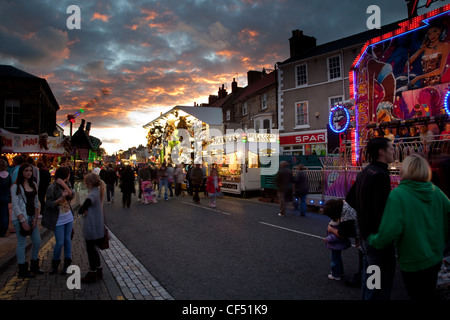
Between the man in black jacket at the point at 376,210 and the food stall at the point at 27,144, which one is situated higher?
the food stall at the point at 27,144

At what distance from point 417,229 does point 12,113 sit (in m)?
28.3

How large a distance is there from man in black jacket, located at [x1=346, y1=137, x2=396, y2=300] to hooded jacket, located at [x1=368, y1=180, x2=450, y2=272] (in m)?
0.27

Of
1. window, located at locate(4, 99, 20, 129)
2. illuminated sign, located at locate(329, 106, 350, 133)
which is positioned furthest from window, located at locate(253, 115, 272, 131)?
window, located at locate(4, 99, 20, 129)

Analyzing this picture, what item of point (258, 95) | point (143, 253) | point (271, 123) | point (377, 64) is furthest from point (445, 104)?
point (258, 95)

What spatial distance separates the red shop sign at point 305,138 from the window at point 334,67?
419 cm

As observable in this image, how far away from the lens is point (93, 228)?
4.40 m

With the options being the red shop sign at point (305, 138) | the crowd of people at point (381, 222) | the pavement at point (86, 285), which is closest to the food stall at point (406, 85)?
the crowd of people at point (381, 222)

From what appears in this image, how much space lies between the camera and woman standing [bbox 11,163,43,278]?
442 cm

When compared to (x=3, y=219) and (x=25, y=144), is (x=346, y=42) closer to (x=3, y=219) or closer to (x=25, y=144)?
(x=25, y=144)

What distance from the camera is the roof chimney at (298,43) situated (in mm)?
24594

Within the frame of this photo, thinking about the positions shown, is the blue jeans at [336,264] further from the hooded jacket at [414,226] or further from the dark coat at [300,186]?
the dark coat at [300,186]

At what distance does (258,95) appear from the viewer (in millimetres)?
26766

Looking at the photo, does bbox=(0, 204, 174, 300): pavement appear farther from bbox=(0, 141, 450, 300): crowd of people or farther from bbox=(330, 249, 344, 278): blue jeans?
bbox=(330, 249, 344, 278): blue jeans

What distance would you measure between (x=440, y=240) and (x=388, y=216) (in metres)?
0.51
